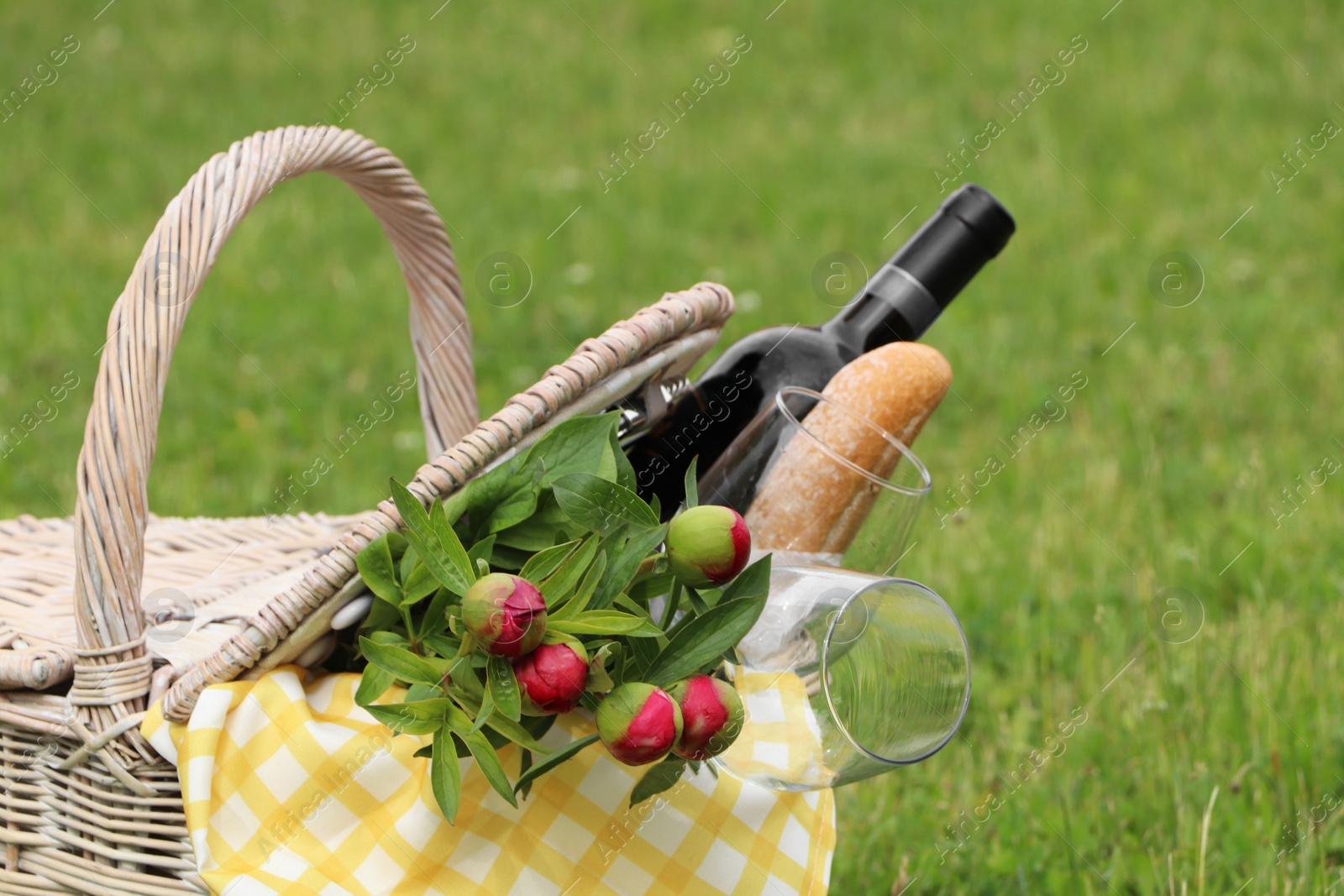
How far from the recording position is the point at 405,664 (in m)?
0.76

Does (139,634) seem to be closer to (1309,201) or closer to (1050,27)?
(1309,201)

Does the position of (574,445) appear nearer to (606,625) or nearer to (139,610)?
(606,625)

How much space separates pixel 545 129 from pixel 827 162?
3.27ft

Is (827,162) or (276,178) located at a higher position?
(276,178)


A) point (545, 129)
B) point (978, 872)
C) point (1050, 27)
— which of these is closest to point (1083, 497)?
point (978, 872)

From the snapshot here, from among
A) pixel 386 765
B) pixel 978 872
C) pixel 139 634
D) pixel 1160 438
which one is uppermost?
pixel 139 634

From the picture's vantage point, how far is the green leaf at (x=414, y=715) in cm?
73

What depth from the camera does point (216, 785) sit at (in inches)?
32.9

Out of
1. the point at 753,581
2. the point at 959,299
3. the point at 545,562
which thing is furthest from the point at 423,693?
the point at 959,299

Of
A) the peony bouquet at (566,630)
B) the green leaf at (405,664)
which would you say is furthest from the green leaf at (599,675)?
the green leaf at (405,664)

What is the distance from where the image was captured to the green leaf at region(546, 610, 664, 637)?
71 cm

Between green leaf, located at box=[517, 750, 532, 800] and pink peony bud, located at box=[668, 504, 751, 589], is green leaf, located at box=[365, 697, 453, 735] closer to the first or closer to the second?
green leaf, located at box=[517, 750, 532, 800]

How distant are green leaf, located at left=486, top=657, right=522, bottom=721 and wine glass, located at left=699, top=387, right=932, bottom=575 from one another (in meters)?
0.28

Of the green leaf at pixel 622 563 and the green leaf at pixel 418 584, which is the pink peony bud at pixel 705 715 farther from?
the green leaf at pixel 418 584
